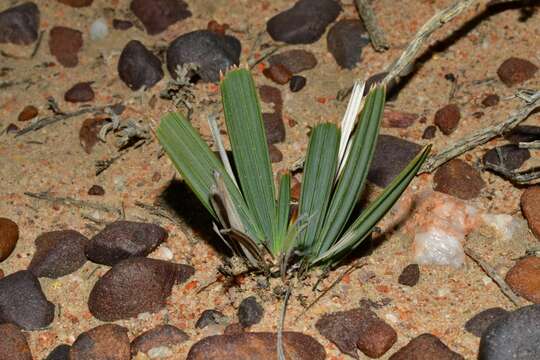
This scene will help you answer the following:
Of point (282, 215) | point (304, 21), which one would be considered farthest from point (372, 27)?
point (282, 215)

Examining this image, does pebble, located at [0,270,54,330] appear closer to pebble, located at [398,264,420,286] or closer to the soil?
the soil

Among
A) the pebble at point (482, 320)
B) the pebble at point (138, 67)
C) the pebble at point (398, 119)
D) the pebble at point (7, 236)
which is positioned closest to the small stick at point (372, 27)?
the pebble at point (398, 119)

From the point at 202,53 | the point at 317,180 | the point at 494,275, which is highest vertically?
the point at 317,180

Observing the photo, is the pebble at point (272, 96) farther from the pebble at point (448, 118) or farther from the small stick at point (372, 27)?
the pebble at point (448, 118)

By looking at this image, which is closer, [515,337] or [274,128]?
[515,337]

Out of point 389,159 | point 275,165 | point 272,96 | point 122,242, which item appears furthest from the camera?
point 272,96

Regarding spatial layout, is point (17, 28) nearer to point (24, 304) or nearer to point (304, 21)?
point (304, 21)

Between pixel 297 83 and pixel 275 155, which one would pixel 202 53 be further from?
pixel 275 155

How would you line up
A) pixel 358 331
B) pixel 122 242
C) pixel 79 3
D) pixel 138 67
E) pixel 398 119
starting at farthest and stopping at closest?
pixel 79 3 → pixel 138 67 → pixel 398 119 → pixel 122 242 → pixel 358 331

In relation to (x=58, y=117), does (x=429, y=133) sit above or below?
below
